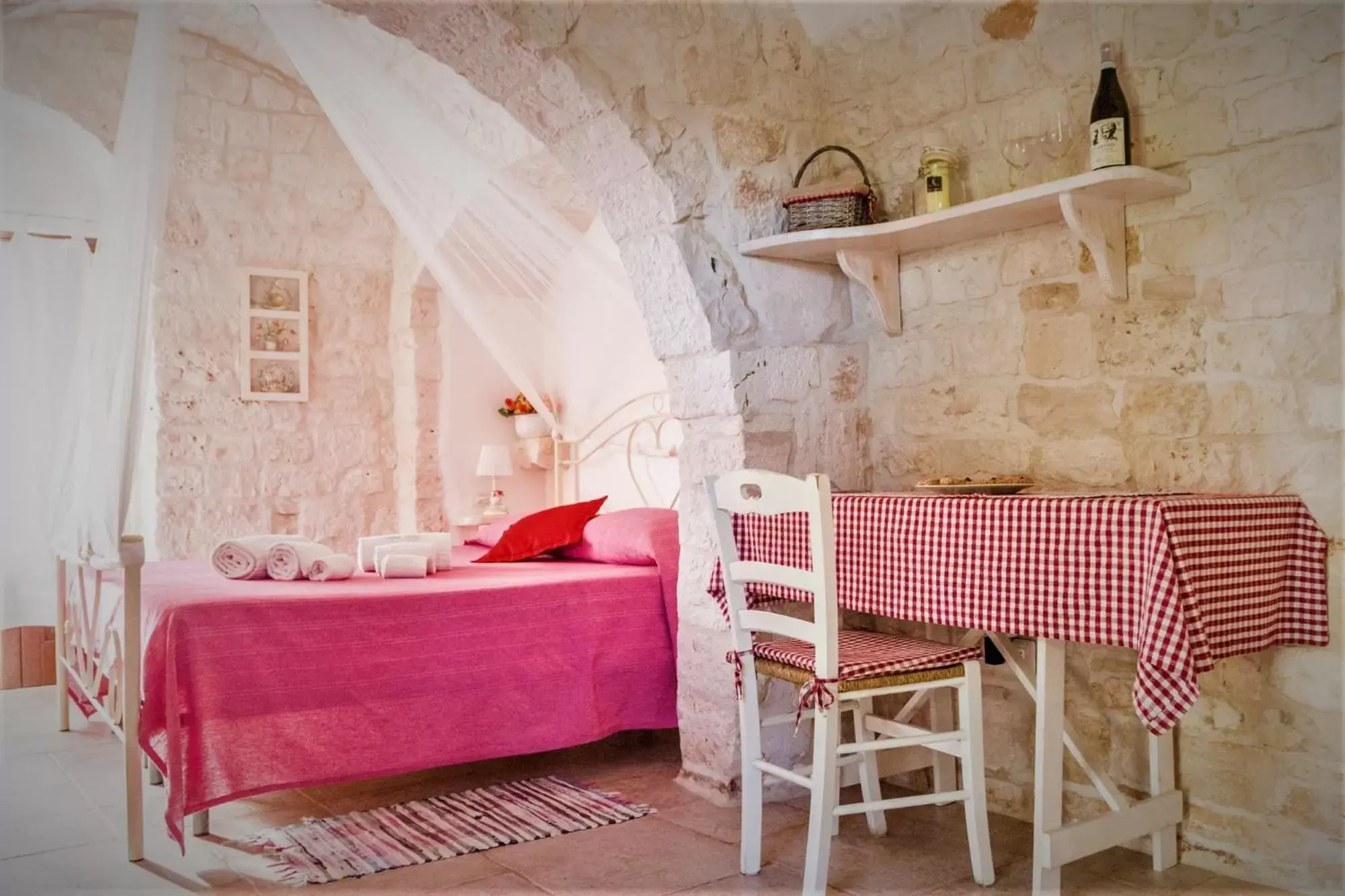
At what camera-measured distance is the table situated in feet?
6.64

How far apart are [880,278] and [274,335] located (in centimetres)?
341

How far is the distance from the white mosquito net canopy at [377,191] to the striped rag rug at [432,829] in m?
0.89

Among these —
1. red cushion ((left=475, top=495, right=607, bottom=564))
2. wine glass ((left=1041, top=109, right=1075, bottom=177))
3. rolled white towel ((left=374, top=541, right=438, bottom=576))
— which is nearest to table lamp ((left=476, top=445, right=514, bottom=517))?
red cushion ((left=475, top=495, right=607, bottom=564))

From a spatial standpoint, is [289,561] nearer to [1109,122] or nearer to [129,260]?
[129,260]

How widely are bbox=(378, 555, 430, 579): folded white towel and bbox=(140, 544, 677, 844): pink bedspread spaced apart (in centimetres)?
5

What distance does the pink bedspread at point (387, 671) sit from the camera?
270cm

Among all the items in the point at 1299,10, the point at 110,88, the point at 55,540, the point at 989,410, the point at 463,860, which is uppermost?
the point at 110,88

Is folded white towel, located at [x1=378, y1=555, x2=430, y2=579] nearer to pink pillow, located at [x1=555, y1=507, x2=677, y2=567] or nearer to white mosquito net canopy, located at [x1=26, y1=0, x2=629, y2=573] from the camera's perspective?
pink pillow, located at [x1=555, y1=507, x2=677, y2=567]

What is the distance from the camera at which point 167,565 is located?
13.4 ft

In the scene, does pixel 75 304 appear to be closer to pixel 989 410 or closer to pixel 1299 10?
pixel 989 410

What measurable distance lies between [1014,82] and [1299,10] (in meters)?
0.72

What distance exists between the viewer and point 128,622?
105 inches

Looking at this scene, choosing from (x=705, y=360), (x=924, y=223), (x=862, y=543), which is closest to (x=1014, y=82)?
(x=924, y=223)

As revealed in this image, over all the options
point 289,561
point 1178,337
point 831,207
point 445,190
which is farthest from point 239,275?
point 1178,337
